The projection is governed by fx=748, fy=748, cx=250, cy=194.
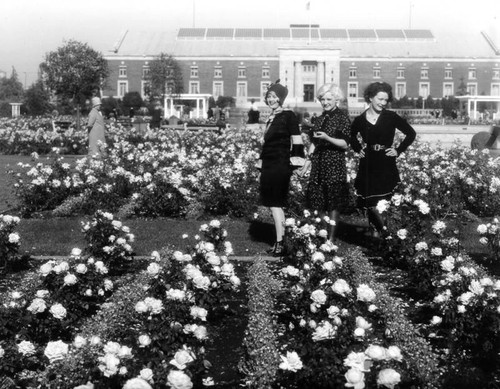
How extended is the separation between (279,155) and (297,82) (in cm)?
7027

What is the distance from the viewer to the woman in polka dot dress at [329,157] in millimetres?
6676

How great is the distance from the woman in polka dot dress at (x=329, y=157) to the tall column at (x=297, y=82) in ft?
227

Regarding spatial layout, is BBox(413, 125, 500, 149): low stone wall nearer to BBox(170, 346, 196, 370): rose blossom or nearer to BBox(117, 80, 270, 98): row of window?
BBox(170, 346, 196, 370): rose blossom

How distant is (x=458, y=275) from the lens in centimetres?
448

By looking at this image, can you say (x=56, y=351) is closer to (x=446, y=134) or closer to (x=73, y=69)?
(x=446, y=134)

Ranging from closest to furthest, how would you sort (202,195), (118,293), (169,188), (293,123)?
(118,293) < (293,123) < (169,188) < (202,195)

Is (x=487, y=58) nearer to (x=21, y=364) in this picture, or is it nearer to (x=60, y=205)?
(x=60, y=205)

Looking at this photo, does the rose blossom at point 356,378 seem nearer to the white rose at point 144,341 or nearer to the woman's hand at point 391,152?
the white rose at point 144,341

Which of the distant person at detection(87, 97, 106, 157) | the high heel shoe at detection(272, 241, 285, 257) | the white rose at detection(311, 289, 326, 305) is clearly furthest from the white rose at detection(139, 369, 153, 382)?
the distant person at detection(87, 97, 106, 157)

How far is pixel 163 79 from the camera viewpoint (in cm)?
5944

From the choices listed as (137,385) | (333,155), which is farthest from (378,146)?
(137,385)

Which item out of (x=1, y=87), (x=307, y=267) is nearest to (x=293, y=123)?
(x=307, y=267)

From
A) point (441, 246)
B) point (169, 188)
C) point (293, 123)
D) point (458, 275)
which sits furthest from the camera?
point (169, 188)

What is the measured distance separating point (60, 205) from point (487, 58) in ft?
240
